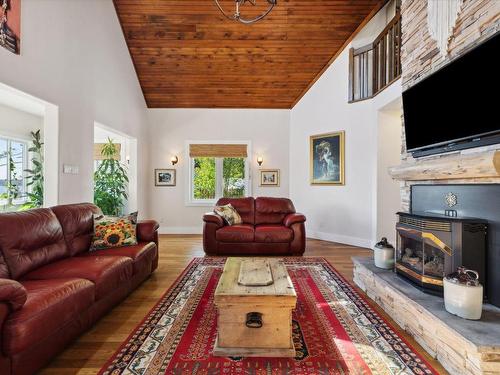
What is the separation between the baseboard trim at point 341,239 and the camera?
4.89 meters

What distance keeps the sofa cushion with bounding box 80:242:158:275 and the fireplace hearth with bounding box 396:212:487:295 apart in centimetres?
261

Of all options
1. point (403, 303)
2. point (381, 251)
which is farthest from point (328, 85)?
point (403, 303)

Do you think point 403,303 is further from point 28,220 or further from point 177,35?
point 177,35

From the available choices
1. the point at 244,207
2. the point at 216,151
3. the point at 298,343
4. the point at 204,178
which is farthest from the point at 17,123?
the point at 298,343

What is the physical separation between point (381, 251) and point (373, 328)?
87cm

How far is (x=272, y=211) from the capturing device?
497 cm

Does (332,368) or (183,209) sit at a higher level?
(183,209)

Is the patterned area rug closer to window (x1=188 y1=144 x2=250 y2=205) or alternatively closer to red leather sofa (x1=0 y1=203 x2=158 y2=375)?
red leather sofa (x1=0 y1=203 x2=158 y2=375)

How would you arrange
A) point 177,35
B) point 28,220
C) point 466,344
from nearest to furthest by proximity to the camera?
point 466,344 → point 28,220 → point 177,35

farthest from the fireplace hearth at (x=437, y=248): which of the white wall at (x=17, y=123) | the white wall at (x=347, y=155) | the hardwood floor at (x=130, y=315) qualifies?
the white wall at (x=17, y=123)

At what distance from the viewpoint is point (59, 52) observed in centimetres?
329

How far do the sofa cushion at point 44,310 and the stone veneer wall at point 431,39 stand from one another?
3.05 m

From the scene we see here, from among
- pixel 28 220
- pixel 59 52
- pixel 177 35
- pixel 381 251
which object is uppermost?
pixel 177 35

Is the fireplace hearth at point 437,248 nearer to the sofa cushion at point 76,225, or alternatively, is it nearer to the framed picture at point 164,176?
the sofa cushion at point 76,225
